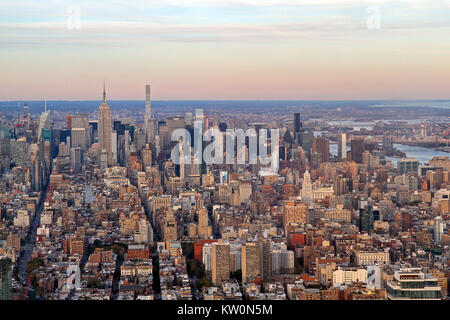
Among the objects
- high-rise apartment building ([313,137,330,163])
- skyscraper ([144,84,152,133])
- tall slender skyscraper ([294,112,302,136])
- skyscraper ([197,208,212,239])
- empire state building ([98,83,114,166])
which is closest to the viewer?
skyscraper ([144,84,152,133])

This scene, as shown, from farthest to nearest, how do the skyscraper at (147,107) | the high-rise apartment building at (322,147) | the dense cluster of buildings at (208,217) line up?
the high-rise apartment building at (322,147) < the skyscraper at (147,107) < the dense cluster of buildings at (208,217)

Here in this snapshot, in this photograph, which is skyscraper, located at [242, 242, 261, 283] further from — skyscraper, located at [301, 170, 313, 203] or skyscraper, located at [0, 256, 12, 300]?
skyscraper, located at [301, 170, 313, 203]

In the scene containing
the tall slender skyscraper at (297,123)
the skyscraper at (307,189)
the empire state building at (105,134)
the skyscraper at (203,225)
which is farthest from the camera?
the empire state building at (105,134)

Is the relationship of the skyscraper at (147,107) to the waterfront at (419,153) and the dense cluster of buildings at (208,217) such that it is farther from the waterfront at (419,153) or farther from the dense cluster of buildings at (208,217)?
the waterfront at (419,153)

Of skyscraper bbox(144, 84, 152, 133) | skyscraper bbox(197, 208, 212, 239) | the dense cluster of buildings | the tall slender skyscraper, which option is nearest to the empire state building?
the dense cluster of buildings

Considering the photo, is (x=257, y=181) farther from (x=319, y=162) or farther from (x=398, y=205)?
(x=398, y=205)

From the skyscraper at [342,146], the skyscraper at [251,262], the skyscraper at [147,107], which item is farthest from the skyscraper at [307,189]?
the skyscraper at [251,262]
